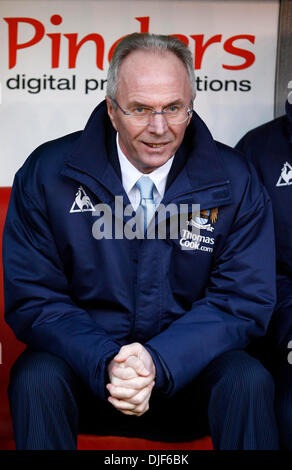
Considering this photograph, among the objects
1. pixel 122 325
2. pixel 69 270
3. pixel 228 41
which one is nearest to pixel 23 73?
pixel 228 41

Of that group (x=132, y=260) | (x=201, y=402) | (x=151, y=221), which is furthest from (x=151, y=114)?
(x=201, y=402)

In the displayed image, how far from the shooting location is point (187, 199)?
7.41ft

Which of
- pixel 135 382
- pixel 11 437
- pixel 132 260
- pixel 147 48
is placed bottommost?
pixel 11 437

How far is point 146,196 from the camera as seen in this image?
235 centimetres

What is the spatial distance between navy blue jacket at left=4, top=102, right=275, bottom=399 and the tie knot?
0.06 meters

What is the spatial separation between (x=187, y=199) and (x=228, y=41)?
3.39 ft

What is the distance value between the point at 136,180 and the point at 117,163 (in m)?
0.08

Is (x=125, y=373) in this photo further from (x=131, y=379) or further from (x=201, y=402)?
(x=201, y=402)

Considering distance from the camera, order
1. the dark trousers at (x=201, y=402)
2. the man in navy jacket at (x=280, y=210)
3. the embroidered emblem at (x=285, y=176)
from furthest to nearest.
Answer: the embroidered emblem at (x=285, y=176) → the man in navy jacket at (x=280, y=210) → the dark trousers at (x=201, y=402)

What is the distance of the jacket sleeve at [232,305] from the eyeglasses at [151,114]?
0.33 metres

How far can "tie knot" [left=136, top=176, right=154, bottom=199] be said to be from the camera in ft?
7.71

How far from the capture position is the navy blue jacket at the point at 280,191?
97.2 inches

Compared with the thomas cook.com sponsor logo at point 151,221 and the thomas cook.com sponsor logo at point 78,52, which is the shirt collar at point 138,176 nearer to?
the thomas cook.com sponsor logo at point 151,221

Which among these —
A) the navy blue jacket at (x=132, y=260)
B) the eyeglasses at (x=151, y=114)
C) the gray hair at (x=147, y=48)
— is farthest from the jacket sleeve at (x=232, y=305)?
the gray hair at (x=147, y=48)
